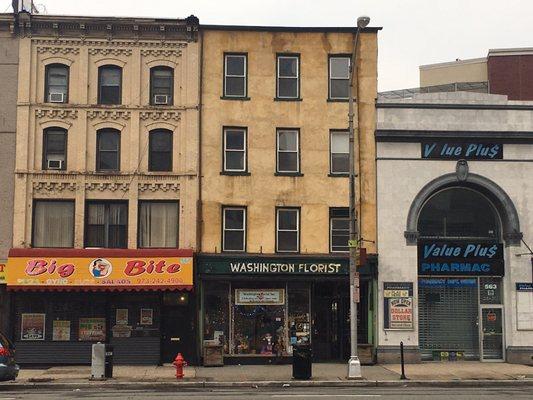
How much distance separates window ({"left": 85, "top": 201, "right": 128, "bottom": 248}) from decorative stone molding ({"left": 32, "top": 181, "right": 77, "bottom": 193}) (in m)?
0.93

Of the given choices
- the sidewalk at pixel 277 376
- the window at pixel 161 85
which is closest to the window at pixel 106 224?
the window at pixel 161 85

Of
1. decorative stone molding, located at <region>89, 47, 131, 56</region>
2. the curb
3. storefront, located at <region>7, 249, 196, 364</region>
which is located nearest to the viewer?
the curb

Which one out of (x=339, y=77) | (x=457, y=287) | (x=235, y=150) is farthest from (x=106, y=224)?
(x=457, y=287)

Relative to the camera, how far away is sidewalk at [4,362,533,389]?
70.5 ft

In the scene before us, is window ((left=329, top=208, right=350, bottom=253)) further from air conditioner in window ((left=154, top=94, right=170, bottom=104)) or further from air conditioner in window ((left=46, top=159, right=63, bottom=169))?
air conditioner in window ((left=46, top=159, right=63, bottom=169))

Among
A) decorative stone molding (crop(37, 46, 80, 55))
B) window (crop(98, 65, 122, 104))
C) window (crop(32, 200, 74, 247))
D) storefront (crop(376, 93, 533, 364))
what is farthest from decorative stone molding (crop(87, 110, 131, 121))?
storefront (crop(376, 93, 533, 364))

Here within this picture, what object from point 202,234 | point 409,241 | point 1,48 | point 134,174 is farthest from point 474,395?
→ point 1,48

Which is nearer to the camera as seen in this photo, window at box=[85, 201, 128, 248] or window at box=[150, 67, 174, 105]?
window at box=[85, 201, 128, 248]

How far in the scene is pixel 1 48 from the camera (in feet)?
90.4

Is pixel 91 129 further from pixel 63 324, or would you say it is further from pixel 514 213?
pixel 514 213

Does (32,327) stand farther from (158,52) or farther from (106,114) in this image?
(158,52)

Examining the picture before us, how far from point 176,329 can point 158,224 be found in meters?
3.88

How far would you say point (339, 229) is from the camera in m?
28.0

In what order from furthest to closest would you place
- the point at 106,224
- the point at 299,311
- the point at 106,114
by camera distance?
the point at 299,311 → the point at 106,114 → the point at 106,224
